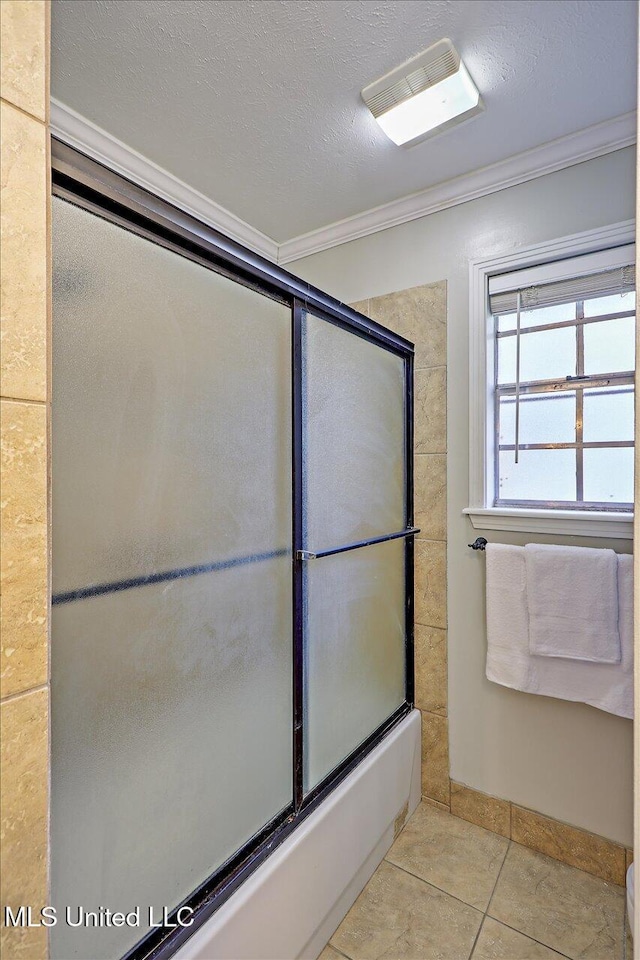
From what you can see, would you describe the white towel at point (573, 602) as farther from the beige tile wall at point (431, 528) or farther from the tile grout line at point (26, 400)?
the tile grout line at point (26, 400)

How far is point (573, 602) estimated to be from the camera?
148cm

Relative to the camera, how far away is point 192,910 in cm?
92

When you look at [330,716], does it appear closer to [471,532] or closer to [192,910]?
[192,910]

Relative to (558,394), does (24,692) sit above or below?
below

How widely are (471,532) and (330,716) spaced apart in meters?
0.80

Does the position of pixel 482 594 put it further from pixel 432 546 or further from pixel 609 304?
pixel 609 304

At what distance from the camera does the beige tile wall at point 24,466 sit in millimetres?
482

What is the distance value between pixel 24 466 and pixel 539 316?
66.6 inches

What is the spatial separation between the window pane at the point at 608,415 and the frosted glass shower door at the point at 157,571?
106 centimetres

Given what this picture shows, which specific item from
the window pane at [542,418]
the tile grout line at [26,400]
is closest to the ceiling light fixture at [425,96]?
the window pane at [542,418]

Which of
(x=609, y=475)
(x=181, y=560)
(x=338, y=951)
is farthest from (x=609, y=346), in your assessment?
(x=338, y=951)

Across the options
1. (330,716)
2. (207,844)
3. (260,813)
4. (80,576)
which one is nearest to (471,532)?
(330,716)

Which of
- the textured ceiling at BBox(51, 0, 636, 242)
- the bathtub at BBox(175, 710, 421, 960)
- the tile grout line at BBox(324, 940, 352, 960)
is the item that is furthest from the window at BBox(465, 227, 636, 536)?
the tile grout line at BBox(324, 940, 352, 960)

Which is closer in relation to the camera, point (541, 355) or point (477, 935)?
point (477, 935)
